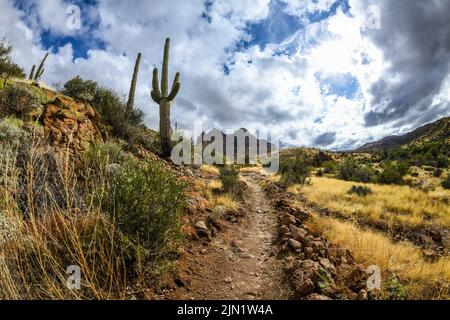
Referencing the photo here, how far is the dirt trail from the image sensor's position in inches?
154

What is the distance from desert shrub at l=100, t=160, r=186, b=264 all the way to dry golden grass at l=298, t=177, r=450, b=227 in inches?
221

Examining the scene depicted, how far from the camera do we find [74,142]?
25.8 feet

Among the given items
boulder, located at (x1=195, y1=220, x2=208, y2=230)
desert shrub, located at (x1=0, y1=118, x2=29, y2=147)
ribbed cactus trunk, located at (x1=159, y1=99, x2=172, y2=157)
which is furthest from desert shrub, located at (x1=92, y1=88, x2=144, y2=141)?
boulder, located at (x1=195, y1=220, x2=208, y2=230)

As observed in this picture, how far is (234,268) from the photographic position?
Result: 4.75 m

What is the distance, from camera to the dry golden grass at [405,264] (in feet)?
10.8

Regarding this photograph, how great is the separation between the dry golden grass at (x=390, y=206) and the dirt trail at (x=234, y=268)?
3.34 m

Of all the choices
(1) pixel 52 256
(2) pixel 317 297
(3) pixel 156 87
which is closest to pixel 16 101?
(1) pixel 52 256

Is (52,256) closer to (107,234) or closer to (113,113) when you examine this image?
(107,234)

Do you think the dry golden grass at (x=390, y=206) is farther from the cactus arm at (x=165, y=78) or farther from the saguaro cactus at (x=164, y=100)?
the cactus arm at (x=165, y=78)

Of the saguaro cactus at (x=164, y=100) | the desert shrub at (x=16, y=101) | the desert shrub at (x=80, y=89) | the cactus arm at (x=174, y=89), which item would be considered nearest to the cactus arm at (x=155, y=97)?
the saguaro cactus at (x=164, y=100)

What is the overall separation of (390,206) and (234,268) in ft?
27.3

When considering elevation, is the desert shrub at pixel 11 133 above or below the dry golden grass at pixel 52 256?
above
